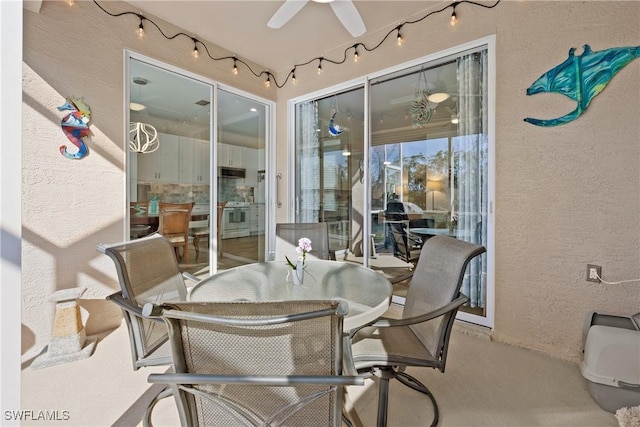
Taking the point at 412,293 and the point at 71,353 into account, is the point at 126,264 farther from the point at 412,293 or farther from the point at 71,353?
the point at 412,293

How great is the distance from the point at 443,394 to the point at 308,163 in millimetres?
3110

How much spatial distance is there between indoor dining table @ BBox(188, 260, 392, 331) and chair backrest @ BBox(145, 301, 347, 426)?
0.38 metres

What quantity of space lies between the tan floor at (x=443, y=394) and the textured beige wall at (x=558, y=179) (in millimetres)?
440

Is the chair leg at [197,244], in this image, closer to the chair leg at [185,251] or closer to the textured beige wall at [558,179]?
the chair leg at [185,251]

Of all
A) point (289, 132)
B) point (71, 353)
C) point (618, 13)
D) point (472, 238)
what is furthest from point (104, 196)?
point (618, 13)

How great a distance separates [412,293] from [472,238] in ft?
4.36

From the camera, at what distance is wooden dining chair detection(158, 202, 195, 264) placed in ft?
10.9

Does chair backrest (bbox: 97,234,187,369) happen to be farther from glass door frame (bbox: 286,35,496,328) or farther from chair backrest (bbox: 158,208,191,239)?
glass door frame (bbox: 286,35,496,328)

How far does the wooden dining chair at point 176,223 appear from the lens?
3309mm

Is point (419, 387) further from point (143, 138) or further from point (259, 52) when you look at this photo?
point (259, 52)

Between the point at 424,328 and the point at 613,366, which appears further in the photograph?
the point at 613,366

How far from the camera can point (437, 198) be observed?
115 inches

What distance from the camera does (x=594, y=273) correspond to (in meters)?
2.07

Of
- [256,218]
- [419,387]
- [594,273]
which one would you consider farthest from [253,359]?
[256,218]
